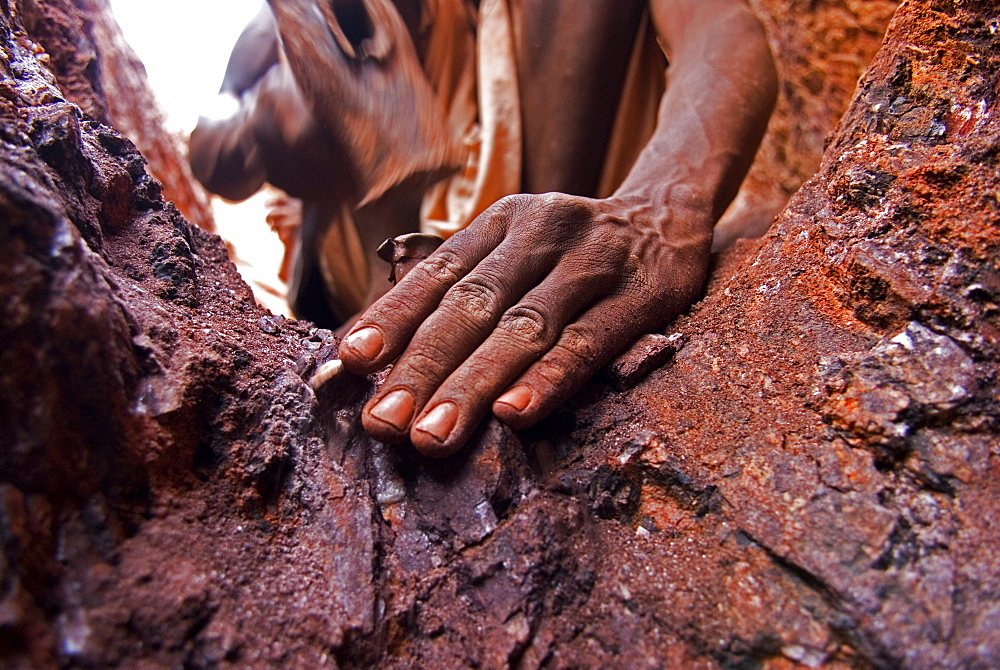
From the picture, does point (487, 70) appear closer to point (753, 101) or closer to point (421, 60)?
point (421, 60)

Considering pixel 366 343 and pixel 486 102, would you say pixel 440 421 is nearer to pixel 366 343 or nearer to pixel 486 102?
pixel 366 343

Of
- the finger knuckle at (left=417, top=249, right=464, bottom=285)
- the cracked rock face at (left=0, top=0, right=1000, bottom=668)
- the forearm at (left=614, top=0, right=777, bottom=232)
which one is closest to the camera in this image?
the cracked rock face at (left=0, top=0, right=1000, bottom=668)

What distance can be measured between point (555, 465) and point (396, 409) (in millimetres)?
199

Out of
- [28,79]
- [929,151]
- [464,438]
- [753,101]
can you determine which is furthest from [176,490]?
[753,101]

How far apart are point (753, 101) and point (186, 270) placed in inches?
40.1

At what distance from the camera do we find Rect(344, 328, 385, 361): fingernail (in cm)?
67

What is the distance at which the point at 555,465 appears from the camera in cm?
69

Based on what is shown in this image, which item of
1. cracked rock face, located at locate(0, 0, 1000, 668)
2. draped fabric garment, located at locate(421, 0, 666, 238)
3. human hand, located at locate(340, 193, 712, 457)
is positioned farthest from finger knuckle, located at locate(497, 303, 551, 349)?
draped fabric garment, located at locate(421, 0, 666, 238)

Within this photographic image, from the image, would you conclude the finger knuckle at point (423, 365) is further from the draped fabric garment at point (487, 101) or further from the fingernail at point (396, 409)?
the draped fabric garment at point (487, 101)

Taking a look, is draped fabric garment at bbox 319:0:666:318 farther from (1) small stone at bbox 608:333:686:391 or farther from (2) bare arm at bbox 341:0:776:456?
(1) small stone at bbox 608:333:686:391

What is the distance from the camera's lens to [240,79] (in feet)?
4.67

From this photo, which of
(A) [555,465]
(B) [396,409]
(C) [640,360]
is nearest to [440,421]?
(B) [396,409]

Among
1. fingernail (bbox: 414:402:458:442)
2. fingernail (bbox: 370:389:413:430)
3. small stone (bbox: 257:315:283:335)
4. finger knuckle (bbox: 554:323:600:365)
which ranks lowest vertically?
finger knuckle (bbox: 554:323:600:365)

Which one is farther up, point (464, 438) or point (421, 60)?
point (421, 60)
